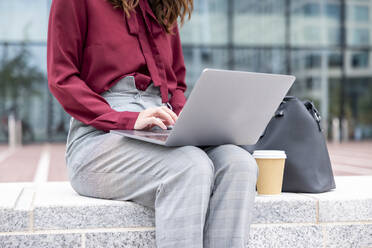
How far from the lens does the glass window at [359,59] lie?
15.4 meters

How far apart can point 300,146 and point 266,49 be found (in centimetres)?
1304

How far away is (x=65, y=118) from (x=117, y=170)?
41.3 feet

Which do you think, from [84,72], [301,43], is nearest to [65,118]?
[301,43]

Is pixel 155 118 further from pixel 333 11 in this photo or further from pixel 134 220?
pixel 333 11

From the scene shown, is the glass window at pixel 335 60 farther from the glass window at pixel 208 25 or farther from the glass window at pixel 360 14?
the glass window at pixel 208 25

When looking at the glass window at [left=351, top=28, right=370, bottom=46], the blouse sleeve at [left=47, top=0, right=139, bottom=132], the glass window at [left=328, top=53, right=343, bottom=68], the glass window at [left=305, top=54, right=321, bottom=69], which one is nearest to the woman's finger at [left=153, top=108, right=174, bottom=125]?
the blouse sleeve at [left=47, top=0, right=139, bottom=132]

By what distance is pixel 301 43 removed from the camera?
15016 mm

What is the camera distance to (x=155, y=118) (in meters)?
1.75

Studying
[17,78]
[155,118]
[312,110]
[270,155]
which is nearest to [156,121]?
[155,118]

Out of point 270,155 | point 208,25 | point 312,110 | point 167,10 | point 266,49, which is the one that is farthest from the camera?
point 266,49

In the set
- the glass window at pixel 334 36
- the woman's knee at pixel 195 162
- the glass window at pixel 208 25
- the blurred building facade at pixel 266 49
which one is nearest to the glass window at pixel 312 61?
the blurred building facade at pixel 266 49

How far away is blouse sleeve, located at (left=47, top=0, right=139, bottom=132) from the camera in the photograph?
1.83 metres

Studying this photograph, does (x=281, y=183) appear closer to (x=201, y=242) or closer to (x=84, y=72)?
(x=201, y=242)

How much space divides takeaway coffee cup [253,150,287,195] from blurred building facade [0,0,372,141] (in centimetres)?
1206
